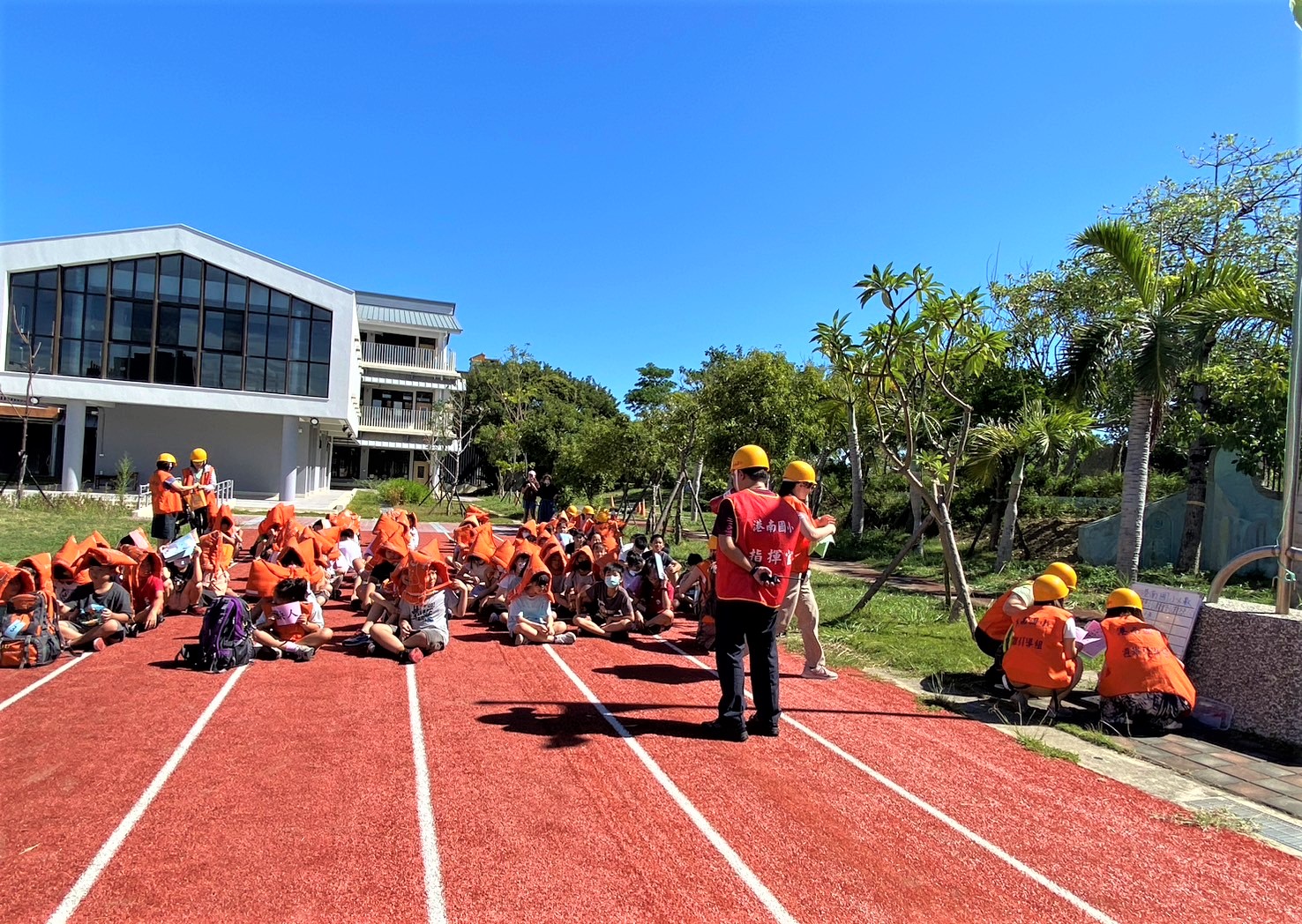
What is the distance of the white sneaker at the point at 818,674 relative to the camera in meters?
7.52

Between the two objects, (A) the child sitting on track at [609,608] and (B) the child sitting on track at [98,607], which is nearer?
(B) the child sitting on track at [98,607]

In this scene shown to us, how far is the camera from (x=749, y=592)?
17.8 feet

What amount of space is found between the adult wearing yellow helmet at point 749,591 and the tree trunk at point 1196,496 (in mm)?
14511

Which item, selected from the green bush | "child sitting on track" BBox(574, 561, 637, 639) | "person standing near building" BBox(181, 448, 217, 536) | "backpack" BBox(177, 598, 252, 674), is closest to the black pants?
"child sitting on track" BBox(574, 561, 637, 639)

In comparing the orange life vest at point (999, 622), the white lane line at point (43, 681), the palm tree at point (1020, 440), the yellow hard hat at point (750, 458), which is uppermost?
the palm tree at point (1020, 440)

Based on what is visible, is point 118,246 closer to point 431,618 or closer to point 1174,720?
point 431,618

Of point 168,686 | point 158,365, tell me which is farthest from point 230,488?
point 168,686

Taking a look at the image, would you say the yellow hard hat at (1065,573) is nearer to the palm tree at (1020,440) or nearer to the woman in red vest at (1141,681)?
the woman in red vest at (1141,681)

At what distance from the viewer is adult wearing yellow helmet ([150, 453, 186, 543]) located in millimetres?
11305

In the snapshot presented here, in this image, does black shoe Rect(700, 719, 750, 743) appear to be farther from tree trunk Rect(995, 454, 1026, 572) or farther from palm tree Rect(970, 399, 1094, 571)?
tree trunk Rect(995, 454, 1026, 572)

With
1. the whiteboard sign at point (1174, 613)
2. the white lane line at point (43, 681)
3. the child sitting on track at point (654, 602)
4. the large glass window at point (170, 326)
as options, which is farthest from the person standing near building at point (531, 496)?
the whiteboard sign at point (1174, 613)

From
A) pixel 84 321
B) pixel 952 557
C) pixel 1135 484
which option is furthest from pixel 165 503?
pixel 84 321

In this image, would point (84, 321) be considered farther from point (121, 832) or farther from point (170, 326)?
point (121, 832)

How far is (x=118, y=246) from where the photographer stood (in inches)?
1081
